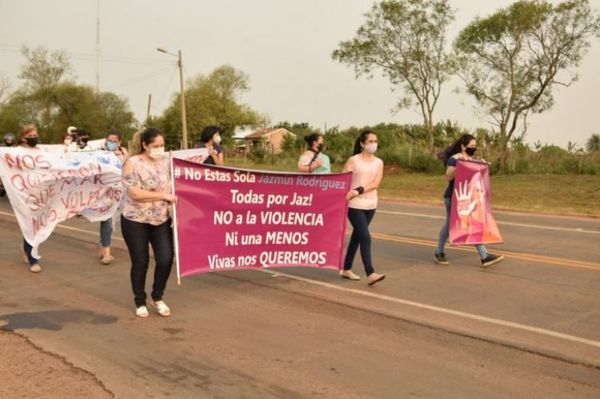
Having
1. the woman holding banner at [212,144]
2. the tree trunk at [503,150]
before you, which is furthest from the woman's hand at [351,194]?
the tree trunk at [503,150]

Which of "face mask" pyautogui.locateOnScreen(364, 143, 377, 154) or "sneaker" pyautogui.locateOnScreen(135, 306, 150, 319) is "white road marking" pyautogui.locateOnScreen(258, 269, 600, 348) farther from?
"sneaker" pyautogui.locateOnScreen(135, 306, 150, 319)

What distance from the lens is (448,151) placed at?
29.8 ft

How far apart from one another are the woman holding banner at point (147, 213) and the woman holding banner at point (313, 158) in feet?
8.25

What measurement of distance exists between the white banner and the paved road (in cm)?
69

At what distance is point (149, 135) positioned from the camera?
602 cm

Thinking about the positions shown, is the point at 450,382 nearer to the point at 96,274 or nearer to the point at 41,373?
the point at 41,373

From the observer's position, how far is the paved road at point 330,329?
14.7 feet

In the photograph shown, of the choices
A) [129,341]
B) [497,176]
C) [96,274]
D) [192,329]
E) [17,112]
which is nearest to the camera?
[129,341]

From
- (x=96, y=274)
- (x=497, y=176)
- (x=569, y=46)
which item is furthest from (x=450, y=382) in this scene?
(x=569, y=46)

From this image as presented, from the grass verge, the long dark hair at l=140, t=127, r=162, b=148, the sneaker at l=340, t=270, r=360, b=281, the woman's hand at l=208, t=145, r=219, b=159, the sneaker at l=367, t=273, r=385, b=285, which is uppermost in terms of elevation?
the long dark hair at l=140, t=127, r=162, b=148

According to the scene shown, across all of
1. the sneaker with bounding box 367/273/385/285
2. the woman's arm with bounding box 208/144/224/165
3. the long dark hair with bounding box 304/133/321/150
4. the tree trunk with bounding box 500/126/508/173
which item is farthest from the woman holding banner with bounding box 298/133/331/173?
the tree trunk with bounding box 500/126/508/173

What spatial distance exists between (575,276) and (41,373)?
249 inches

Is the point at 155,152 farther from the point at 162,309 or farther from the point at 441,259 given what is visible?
the point at 441,259

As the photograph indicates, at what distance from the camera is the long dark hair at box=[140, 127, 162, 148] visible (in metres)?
6.00
